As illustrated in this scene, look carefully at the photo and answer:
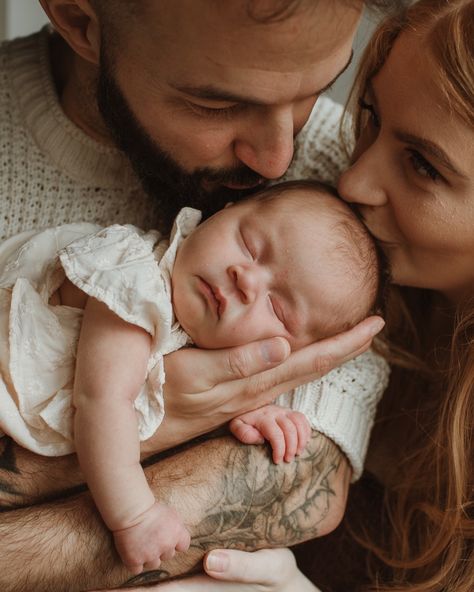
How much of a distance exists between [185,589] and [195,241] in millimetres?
628

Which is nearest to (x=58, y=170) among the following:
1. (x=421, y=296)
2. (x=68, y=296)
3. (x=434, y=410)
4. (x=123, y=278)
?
(x=68, y=296)

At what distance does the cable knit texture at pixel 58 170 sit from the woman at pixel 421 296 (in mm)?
148

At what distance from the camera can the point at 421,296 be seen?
1956 millimetres

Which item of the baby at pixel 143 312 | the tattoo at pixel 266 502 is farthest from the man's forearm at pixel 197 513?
the baby at pixel 143 312

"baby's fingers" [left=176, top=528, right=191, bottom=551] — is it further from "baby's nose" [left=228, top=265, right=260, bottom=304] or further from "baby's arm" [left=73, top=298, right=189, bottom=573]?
"baby's nose" [left=228, top=265, right=260, bottom=304]

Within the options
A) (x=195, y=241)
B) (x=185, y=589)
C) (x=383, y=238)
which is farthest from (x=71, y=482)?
(x=383, y=238)

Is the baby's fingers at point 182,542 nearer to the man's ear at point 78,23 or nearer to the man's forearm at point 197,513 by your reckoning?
the man's forearm at point 197,513

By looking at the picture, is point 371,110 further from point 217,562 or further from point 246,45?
point 217,562

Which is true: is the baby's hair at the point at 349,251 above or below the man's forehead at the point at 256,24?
below

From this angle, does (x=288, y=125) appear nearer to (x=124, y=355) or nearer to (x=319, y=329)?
(x=319, y=329)

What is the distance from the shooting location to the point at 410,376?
6.48 feet

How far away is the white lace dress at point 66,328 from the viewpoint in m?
1.34

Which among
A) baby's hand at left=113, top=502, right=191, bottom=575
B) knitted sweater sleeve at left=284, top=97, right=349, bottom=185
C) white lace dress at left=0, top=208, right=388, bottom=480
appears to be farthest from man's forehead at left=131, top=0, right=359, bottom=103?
baby's hand at left=113, top=502, right=191, bottom=575

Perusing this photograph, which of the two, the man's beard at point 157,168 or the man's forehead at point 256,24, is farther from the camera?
the man's beard at point 157,168
